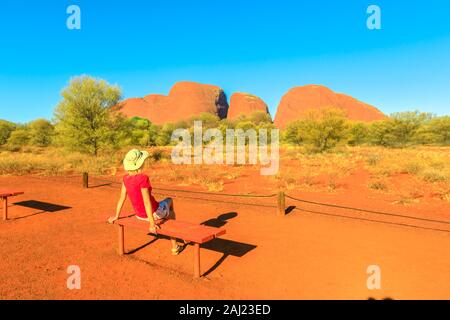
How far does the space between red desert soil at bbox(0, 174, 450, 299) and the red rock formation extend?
11881 centimetres

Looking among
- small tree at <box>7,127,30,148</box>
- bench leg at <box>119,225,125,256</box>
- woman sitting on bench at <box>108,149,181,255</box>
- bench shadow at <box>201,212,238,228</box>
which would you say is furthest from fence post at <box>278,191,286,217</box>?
small tree at <box>7,127,30,148</box>

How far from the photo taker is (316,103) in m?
114

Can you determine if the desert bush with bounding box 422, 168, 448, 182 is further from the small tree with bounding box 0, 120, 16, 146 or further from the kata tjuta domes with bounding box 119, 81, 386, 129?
the kata tjuta domes with bounding box 119, 81, 386, 129

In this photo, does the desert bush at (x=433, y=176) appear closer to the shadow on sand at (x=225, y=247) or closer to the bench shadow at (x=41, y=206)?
the shadow on sand at (x=225, y=247)

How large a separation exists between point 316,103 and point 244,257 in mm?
117149

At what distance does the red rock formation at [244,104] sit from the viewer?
127 meters

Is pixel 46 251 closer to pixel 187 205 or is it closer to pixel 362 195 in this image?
pixel 187 205

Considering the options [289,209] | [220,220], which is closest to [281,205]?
[289,209]

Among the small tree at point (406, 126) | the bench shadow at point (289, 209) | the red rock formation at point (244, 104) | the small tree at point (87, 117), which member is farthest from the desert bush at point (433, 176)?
the red rock formation at point (244, 104)
